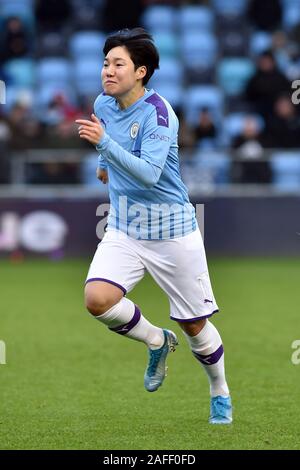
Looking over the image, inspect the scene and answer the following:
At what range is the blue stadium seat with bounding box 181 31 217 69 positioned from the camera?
21.0 meters

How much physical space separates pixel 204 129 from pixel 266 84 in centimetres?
164

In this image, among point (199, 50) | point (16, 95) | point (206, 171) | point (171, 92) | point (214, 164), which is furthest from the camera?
point (199, 50)

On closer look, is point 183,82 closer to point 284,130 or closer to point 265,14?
point 265,14

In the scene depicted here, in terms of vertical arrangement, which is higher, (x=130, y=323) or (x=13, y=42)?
(x=13, y=42)

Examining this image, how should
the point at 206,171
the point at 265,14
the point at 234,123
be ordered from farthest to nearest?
the point at 265,14 → the point at 234,123 → the point at 206,171

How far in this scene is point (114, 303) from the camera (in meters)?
7.06

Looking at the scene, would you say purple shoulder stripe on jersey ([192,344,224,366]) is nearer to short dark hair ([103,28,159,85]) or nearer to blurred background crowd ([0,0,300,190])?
short dark hair ([103,28,159,85])

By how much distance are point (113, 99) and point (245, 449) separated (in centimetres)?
228

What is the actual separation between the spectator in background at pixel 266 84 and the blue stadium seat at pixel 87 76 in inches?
104

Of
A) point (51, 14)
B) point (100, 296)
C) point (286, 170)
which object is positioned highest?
point (51, 14)

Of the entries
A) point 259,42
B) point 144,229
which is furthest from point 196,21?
point 144,229

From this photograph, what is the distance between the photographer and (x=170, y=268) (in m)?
7.16

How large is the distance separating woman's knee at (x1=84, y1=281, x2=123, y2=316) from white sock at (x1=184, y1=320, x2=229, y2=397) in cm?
56
